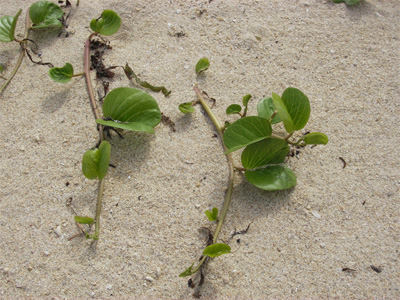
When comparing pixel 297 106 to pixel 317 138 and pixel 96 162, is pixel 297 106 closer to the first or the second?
pixel 317 138

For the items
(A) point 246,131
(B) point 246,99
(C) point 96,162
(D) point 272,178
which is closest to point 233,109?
(B) point 246,99

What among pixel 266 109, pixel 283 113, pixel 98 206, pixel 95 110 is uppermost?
pixel 283 113

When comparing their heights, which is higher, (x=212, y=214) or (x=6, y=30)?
(x=6, y=30)

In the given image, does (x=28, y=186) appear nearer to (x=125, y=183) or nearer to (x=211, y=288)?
(x=125, y=183)

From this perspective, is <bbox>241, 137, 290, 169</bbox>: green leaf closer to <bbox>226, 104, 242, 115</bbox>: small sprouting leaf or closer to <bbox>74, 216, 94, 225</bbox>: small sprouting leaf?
<bbox>226, 104, 242, 115</bbox>: small sprouting leaf

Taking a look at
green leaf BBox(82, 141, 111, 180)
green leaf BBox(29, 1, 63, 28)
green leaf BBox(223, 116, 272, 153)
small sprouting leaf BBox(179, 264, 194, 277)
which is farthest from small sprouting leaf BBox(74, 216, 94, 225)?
green leaf BBox(29, 1, 63, 28)

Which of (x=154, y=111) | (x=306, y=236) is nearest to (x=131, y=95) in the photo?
(x=154, y=111)

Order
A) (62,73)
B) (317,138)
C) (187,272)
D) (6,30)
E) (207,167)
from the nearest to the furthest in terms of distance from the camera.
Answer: (187,272) < (317,138) < (207,167) < (62,73) < (6,30)
